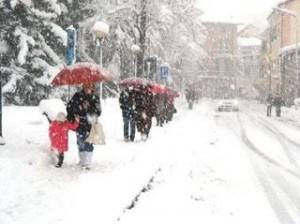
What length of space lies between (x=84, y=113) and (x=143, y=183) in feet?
7.47

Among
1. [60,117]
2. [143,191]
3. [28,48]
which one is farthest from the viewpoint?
[28,48]

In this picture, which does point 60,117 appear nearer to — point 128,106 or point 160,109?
point 128,106

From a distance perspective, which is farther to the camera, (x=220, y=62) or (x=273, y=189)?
(x=220, y=62)

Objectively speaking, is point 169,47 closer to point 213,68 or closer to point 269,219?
point 269,219

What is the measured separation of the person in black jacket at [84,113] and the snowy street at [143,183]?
13.9 inches

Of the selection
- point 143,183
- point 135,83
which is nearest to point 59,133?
point 143,183

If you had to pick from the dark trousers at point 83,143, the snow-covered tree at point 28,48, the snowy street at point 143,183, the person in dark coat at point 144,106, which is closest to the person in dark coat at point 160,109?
the snow-covered tree at point 28,48

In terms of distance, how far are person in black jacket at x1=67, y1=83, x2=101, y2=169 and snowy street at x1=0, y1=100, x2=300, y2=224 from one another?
0.35 meters

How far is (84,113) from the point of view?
1364 cm

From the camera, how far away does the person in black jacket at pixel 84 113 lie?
44.6 feet

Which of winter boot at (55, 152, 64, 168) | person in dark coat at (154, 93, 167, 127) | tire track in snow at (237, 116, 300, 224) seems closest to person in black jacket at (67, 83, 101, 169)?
winter boot at (55, 152, 64, 168)

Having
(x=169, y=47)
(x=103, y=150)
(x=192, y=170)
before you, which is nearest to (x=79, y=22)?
(x=169, y=47)

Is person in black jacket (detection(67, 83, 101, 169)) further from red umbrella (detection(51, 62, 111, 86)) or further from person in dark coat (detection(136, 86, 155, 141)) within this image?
person in dark coat (detection(136, 86, 155, 141))

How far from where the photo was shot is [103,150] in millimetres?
17547
